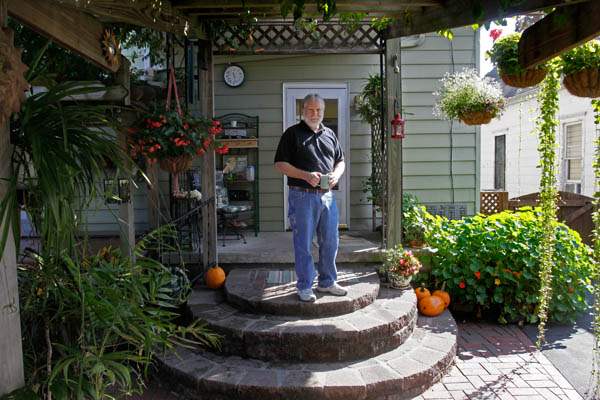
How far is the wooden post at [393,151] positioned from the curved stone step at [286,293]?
1.64 feet

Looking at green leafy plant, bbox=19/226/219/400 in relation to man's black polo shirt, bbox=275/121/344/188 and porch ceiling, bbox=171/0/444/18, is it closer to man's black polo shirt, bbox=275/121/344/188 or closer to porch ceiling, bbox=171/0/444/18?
man's black polo shirt, bbox=275/121/344/188

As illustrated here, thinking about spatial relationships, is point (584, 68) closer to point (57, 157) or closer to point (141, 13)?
point (141, 13)

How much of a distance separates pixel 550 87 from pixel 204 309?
3.11 meters

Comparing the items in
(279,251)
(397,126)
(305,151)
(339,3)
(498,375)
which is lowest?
(498,375)

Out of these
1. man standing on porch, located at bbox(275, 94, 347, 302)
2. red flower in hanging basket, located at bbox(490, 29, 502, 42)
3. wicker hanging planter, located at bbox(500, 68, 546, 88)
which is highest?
red flower in hanging basket, located at bbox(490, 29, 502, 42)

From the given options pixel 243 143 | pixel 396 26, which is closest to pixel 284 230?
pixel 243 143

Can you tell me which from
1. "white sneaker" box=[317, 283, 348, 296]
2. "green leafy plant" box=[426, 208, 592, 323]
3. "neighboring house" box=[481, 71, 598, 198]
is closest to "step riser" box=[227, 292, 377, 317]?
"white sneaker" box=[317, 283, 348, 296]

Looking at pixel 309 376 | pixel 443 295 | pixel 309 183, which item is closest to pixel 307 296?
pixel 309 376

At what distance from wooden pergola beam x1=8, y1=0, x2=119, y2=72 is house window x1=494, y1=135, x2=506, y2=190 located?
10535 millimetres

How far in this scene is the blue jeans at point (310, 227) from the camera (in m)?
3.64

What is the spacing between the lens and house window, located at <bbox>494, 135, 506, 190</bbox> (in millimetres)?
11625

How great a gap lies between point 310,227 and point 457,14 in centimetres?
185

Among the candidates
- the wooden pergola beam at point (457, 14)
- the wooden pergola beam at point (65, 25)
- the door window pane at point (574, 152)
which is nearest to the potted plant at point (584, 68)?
the wooden pergola beam at point (457, 14)

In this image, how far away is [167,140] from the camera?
3.18 metres
